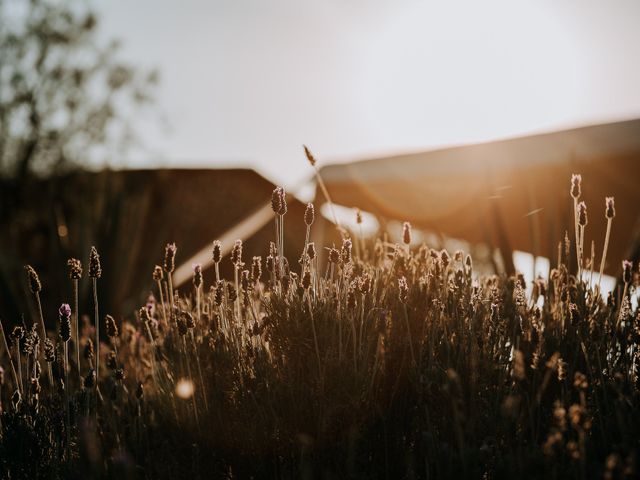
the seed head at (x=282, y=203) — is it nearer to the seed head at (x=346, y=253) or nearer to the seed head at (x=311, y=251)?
the seed head at (x=311, y=251)

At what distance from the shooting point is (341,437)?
8.51ft

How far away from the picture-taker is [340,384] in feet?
8.54

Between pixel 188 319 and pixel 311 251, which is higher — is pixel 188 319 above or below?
below

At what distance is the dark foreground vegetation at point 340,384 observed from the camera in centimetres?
254

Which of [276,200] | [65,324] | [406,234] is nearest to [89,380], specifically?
[65,324]

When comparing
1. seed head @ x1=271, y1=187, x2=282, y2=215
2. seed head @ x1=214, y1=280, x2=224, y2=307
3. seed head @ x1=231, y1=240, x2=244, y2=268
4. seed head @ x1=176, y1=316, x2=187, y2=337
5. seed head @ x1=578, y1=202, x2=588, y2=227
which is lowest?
seed head @ x1=176, y1=316, x2=187, y2=337

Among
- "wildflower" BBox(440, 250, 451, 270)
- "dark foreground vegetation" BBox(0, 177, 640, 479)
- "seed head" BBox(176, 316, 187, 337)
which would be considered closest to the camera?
"dark foreground vegetation" BBox(0, 177, 640, 479)

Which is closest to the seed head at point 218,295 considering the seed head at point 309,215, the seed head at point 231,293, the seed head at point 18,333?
the seed head at point 231,293

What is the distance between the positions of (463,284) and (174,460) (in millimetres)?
1576

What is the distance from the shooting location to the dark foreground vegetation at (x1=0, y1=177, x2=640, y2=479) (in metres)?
2.54

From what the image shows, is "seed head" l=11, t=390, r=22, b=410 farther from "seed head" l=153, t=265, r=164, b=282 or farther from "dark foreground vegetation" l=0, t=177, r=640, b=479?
"seed head" l=153, t=265, r=164, b=282

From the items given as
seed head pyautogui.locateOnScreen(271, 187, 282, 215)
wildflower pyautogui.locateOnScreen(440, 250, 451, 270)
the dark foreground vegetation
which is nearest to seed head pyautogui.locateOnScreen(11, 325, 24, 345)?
the dark foreground vegetation

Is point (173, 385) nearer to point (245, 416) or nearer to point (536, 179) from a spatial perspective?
point (245, 416)

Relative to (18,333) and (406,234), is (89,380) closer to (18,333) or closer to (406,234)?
(18,333)
